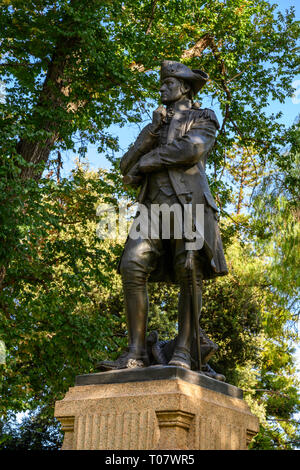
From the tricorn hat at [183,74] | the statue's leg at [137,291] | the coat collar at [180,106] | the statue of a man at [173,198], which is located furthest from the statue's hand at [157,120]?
the statue's leg at [137,291]

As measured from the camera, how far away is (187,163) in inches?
196

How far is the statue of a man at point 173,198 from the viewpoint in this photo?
15.7 feet

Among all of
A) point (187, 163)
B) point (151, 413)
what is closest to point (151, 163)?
point (187, 163)

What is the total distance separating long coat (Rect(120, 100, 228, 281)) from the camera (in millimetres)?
4941

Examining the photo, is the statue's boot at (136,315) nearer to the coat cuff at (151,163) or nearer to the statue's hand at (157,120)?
the coat cuff at (151,163)

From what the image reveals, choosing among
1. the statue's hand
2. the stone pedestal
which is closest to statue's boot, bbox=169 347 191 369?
the stone pedestal

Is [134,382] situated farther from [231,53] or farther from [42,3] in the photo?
[231,53]

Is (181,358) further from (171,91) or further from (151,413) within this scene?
(171,91)

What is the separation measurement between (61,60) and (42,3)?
119cm

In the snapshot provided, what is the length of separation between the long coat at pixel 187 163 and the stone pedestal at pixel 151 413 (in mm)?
1040

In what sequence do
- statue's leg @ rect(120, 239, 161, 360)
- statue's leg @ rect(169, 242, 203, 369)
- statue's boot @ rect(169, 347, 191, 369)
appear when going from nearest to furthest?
1. statue's boot @ rect(169, 347, 191, 369)
2. statue's leg @ rect(169, 242, 203, 369)
3. statue's leg @ rect(120, 239, 161, 360)

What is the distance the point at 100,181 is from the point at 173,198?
8.97 metres

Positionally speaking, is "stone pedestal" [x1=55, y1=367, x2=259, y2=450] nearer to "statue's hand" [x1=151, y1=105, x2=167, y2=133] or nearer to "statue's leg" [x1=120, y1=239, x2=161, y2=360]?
"statue's leg" [x1=120, y1=239, x2=161, y2=360]

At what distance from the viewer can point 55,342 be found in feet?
39.7
